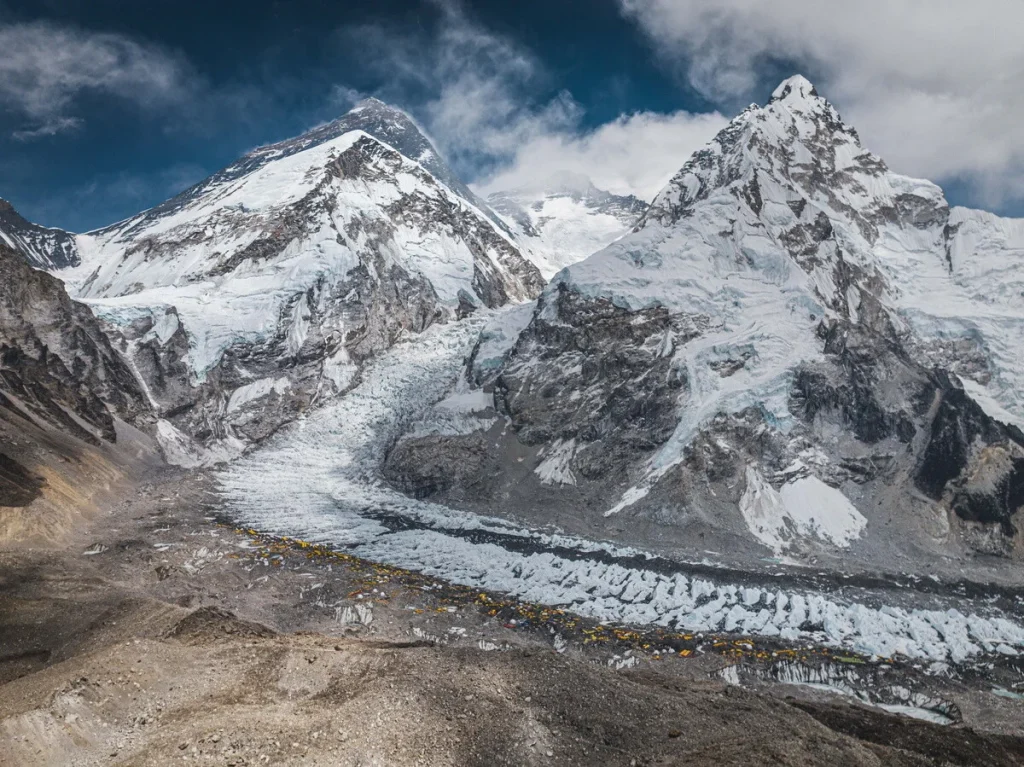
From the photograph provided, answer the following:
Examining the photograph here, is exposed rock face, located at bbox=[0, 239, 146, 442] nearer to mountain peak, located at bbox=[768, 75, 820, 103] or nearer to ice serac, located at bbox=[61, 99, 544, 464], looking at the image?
ice serac, located at bbox=[61, 99, 544, 464]

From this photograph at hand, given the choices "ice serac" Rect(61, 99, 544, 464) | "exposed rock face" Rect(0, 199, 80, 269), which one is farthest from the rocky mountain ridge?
"exposed rock face" Rect(0, 199, 80, 269)

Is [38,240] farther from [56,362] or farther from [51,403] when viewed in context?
[51,403]

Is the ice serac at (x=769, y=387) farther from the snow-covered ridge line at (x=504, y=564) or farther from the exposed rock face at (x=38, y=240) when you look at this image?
the exposed rock face at (x=38, y=240)

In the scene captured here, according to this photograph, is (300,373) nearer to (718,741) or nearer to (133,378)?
(133,378)

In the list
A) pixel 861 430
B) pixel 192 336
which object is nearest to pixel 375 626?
pixel 861 430

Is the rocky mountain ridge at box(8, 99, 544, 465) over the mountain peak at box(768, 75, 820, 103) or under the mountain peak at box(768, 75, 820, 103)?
under

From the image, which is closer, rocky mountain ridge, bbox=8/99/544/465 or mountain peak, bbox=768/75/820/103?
rocky mountain ridge, bbox=8/99/544/465

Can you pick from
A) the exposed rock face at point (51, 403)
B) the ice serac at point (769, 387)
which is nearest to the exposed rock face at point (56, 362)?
the exposed rock face at point (51, 403)
